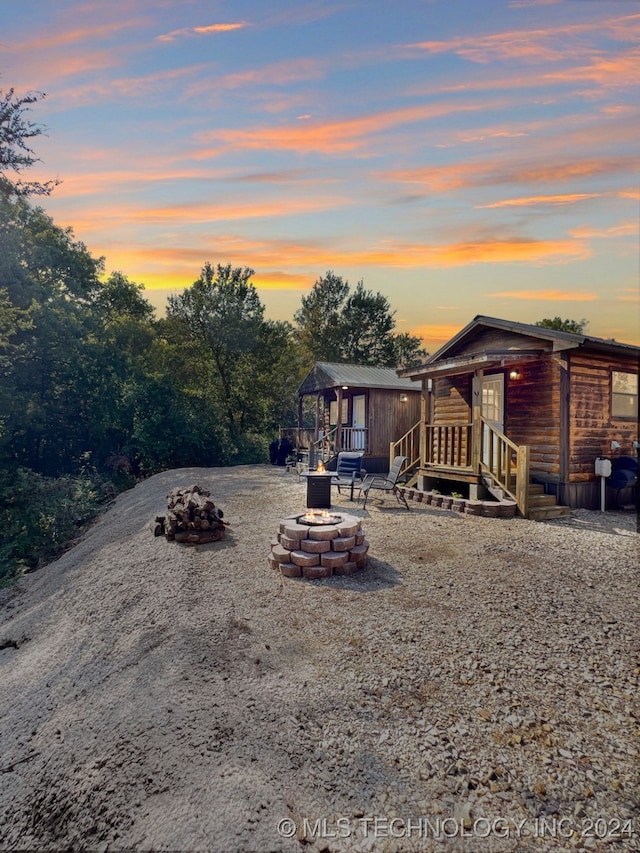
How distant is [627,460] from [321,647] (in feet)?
29.1

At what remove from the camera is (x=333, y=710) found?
2732 millimetres

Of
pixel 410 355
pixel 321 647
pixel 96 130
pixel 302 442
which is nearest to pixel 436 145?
pixel 96 130

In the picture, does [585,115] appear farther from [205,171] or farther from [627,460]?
[205,171]

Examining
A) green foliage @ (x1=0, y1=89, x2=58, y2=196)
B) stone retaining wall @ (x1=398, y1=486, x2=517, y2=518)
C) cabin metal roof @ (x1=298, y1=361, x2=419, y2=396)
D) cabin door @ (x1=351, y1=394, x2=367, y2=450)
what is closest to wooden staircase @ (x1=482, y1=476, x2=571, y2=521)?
stone retaining wall @ (x1=398, y1=486, x2=517, y2=518)

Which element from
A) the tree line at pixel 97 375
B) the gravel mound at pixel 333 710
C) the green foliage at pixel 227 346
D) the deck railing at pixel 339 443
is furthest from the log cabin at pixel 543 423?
the green foliage at pixel 227 346

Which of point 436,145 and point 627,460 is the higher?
point 436,145

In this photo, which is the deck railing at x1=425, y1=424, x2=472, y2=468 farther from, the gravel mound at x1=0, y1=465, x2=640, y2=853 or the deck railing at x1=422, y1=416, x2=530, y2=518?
the gravel mound at x1=0, y1=465, x2=640, y2=853

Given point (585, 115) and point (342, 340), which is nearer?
point (585, 115)

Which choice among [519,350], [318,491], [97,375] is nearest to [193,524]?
[318,491]

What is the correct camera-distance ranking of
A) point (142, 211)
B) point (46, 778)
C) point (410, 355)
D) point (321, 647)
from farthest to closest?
point (410, 355)
point (142, 211)
point (321, 647)
point (46, 778)

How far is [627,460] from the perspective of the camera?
9250mm

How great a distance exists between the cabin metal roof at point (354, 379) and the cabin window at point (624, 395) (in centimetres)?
634

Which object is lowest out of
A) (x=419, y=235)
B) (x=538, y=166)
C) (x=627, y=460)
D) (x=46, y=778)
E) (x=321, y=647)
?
(x=46, y=778)

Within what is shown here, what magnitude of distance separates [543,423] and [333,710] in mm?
8428
